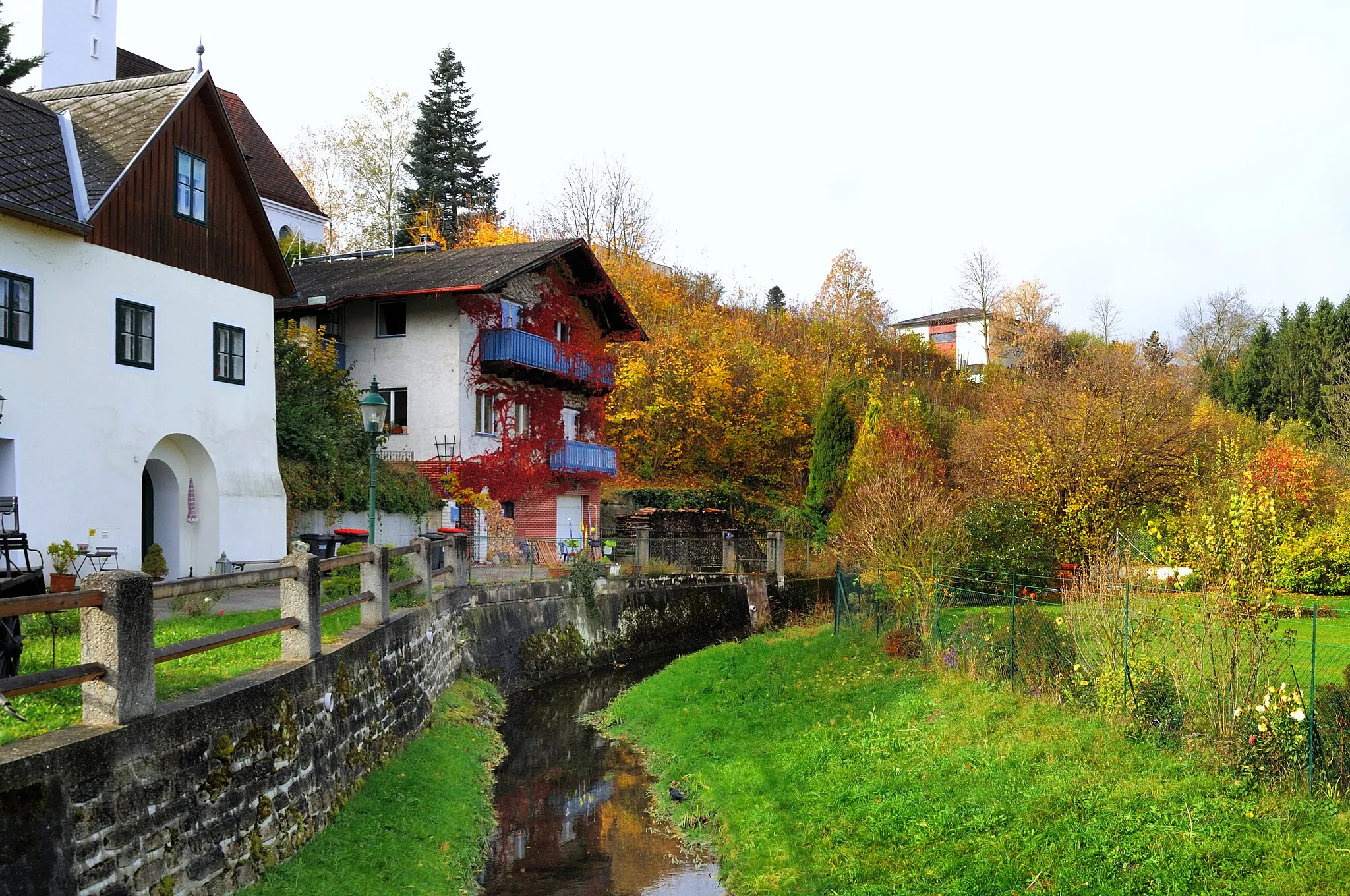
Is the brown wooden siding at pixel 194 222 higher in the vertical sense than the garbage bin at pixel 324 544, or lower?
higher

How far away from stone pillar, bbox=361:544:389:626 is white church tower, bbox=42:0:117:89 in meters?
19.0

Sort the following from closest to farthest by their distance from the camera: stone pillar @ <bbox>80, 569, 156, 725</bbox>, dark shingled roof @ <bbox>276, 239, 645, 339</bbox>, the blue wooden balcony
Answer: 1. stone pillar @ <bbox>80, 569, 156, 725</bbox>
2. dark shingled roof @ <bbox>276, 239, 645, 339</bbox>
3. the blue wooden balcony

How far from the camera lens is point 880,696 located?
15.2 metres

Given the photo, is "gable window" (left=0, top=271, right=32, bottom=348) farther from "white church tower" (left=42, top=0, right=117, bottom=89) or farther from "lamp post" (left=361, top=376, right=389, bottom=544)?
"white church tower" (left=42, top=0, right=117, bottom=89)

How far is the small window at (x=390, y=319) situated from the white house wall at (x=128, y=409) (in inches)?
331

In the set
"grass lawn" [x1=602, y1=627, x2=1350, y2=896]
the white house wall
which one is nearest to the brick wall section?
"grass lawn" [x1=602, y1=627, x2=1350, y2=896]

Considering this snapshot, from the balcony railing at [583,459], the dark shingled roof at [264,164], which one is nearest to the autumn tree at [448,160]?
the dark shingled roof at [264,164]

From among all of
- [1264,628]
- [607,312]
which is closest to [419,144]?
[607,312]

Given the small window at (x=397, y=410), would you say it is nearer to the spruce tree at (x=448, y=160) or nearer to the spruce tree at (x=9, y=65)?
the spruce tree at (x=9, y=65)

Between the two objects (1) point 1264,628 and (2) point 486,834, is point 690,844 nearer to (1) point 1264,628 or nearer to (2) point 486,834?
(2) point 486,834

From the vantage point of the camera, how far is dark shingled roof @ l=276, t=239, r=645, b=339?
2944 cm

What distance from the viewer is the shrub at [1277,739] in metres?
9.22

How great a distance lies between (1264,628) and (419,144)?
159 feet

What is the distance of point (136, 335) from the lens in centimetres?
1866
